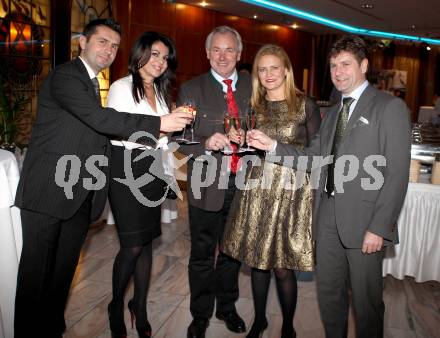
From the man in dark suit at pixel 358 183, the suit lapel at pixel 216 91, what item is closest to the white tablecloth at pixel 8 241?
the suit lapel at pixel 216 91

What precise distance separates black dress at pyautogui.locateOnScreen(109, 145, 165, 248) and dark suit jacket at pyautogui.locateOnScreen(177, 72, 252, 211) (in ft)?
0.74

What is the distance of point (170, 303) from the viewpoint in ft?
10.9

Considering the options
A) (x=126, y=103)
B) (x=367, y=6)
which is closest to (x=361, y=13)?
(x=367, y=6)

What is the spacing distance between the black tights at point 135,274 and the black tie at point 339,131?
1162 mm

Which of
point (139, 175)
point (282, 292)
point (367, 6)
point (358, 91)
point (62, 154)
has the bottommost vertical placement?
point (282, 292)

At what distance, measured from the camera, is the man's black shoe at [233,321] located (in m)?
2.92

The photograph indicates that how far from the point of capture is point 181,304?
3293 millimetres

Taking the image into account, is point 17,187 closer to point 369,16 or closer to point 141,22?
point 141,22

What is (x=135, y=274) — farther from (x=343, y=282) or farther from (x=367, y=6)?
(x=367, y=6)

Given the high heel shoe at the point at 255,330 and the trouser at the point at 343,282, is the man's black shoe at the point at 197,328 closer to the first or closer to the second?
the high heel shoe at the point at 255,330

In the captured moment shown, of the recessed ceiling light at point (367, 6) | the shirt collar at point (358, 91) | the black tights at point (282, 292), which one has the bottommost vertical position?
the black tights at point (282, 292)

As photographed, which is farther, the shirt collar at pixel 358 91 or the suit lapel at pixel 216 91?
the suit lapel at pixel 216 91

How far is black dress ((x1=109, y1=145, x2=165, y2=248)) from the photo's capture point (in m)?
2.48

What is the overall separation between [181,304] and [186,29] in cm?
751
